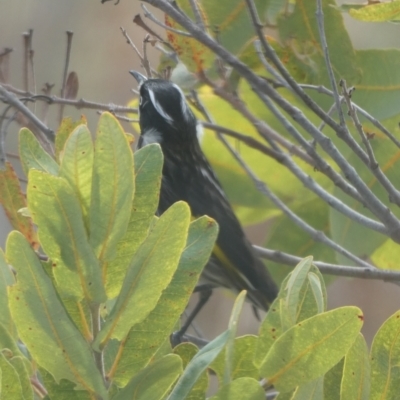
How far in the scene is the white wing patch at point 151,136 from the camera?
3562 millimetres

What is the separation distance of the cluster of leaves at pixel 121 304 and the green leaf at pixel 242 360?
34 mm

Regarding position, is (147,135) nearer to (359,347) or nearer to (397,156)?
(397,156)

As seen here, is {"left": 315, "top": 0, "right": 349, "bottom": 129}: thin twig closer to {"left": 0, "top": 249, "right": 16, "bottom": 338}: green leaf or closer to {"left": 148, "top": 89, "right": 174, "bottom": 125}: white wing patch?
{"left": 0, "top": 249, "right": 16, "bottom": 338}: green leaf

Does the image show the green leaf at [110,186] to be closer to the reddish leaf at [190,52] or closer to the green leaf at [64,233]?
the green leaf at [64,233]

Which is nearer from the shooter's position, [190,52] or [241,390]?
[241,390]

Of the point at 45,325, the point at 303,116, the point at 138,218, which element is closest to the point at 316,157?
the point at 303,116

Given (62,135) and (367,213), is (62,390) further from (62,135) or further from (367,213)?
(367,213)

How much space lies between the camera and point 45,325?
1.02m

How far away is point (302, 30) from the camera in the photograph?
2574mm

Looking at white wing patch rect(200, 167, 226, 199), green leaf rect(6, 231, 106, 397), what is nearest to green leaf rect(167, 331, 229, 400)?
green leaf rect(6, 231, 106, 397)

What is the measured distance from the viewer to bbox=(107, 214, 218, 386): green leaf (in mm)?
1095

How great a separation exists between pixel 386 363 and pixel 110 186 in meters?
0.48

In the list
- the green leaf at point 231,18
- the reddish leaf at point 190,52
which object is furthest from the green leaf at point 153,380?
the green leaf at point 231,18

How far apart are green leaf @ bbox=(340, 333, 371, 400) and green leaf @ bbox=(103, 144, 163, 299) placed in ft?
1.11
